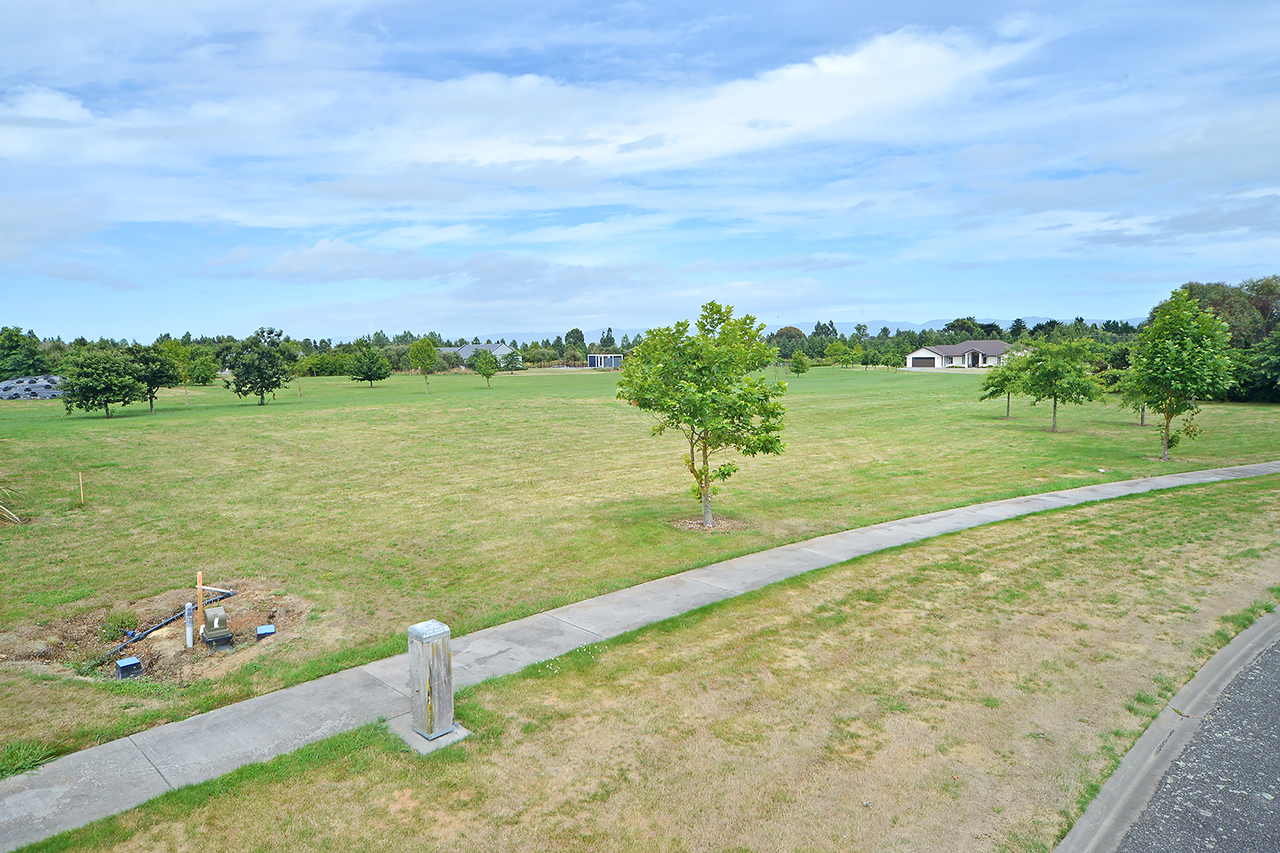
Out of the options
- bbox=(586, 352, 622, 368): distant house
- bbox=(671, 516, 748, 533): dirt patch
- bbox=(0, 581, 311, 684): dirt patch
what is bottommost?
bbox=(0, 581, 311, 684): dirt patch

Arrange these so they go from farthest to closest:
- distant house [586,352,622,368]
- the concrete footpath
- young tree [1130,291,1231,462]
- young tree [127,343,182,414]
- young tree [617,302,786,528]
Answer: distant house [586,352,622,368] → young tree [127,343,182,414] → young tree [1130,291,1231,462] → young tree [617,302,786,528] → the concrete footpath

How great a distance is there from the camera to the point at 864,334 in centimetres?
17700

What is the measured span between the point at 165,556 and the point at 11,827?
28.4 ft

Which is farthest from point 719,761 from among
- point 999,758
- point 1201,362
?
point 1201,362

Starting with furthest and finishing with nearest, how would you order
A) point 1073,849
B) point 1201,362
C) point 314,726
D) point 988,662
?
point 1201,362
point 988,662
point 314,726
point 1073,849

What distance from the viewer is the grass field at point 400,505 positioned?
9273 millimetres

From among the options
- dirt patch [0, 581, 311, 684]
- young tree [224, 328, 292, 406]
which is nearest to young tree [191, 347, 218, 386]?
young tree [224, 328, 292, 406]

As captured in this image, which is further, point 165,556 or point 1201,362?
point 1201,362

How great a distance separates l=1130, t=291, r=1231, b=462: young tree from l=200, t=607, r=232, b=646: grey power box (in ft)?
81.5

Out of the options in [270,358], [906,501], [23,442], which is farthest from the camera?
[270,358]

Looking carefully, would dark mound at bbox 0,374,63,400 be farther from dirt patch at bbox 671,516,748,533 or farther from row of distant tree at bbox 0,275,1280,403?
dirt patch at bbox 671,516,748,533

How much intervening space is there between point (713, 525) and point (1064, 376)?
23.2m

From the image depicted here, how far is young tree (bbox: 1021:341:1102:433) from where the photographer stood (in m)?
29.9

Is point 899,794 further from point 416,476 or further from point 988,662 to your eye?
point 416,476
